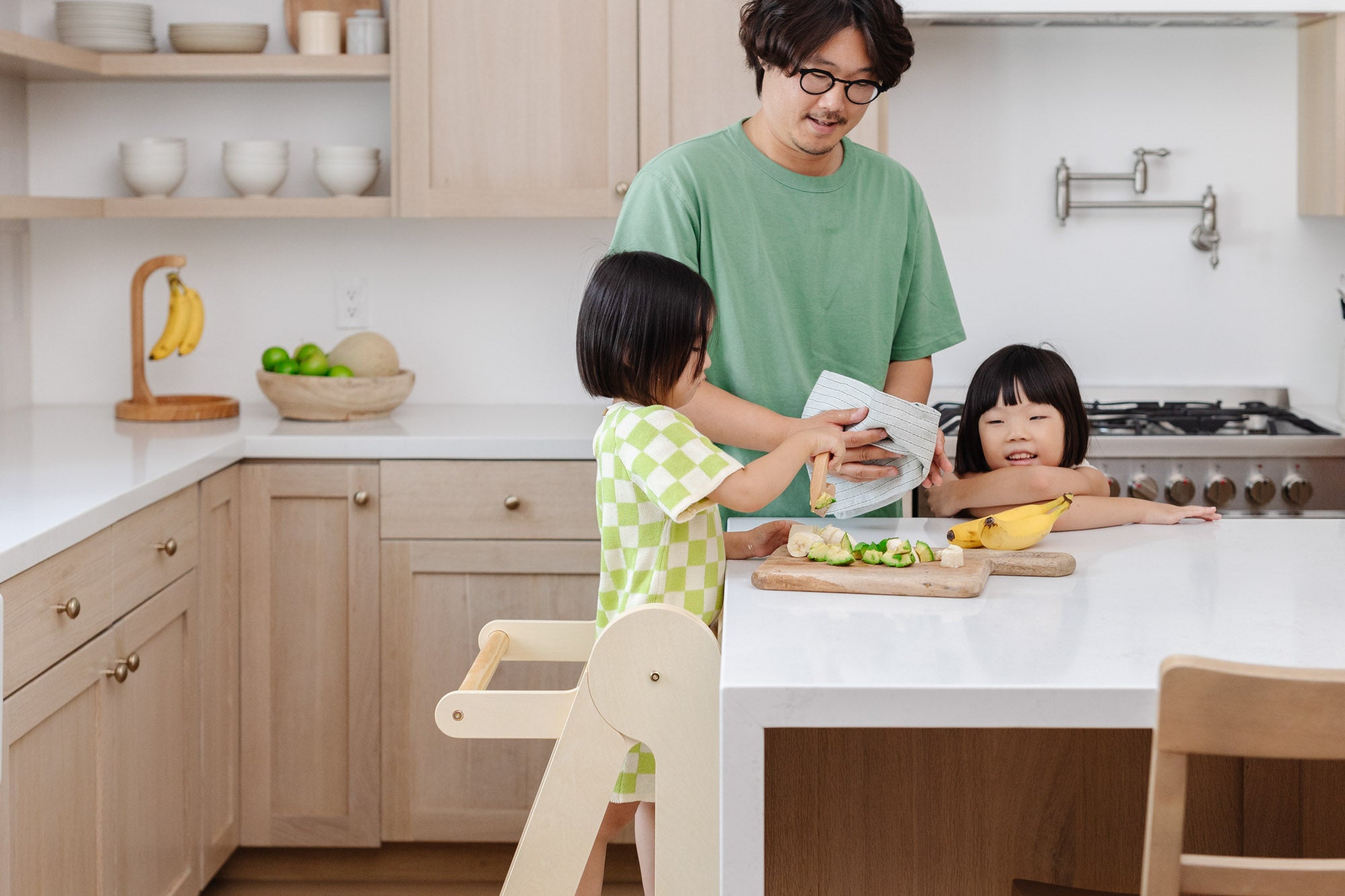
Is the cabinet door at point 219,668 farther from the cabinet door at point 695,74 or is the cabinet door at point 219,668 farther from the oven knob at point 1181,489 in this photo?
the oven knob at point 1181,489

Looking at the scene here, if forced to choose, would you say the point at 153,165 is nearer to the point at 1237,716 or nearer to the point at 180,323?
the point at 180,323

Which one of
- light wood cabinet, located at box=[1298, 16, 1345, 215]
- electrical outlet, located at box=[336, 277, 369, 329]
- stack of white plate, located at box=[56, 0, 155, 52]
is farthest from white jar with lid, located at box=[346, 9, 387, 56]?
light wood cabinet, located at box=[1298, 16, 1345, 215]

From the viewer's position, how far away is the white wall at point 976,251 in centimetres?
296

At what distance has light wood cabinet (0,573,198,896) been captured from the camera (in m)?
1.63

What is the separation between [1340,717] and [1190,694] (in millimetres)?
99

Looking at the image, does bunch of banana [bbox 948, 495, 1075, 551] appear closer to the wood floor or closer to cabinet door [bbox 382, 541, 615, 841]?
cabinet door [bbox 382, 541, 615, 841]

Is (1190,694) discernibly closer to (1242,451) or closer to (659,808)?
(659,808)

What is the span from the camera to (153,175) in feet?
9.09

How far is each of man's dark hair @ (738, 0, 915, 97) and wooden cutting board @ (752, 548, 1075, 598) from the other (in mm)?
640

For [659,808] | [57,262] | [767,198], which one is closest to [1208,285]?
[767,198]

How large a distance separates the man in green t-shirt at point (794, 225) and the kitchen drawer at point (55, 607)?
825 millimetres

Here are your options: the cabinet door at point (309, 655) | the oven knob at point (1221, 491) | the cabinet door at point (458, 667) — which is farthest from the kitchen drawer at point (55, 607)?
the oven knob at point (1221, 491)

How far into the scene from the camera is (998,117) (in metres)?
2.97

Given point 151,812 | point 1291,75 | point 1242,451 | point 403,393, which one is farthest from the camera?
point 1291,75
